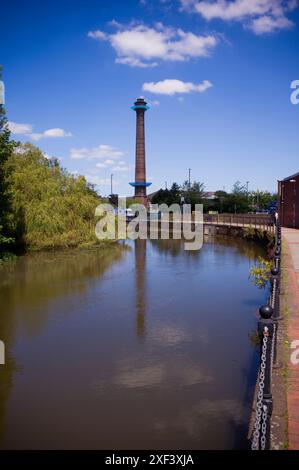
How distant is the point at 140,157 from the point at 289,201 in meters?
33.2

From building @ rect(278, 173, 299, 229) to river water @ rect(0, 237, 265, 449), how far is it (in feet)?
58.5

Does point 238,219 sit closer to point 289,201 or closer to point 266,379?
point 289,201

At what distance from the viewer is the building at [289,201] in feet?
104

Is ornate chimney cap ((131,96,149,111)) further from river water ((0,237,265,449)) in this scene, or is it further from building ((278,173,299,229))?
river water ((0,237,265,449))

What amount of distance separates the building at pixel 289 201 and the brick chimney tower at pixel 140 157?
30960mm

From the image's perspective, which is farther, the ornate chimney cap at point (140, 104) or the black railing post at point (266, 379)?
the ornate chimney cap at point (140, 104)

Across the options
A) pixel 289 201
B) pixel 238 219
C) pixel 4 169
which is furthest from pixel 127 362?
pixel 238 219

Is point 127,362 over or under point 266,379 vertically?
under

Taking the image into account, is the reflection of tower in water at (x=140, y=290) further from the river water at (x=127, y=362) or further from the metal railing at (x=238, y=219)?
the metal railing at (x=238, y=219)

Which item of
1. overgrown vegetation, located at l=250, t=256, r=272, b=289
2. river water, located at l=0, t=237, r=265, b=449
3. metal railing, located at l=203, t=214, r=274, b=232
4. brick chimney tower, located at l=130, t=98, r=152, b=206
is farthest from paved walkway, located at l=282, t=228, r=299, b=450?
brick chimney tower, located at l=130, t=98, r=152, b=206

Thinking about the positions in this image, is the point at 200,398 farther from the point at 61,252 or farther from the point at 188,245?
the point at 188,245

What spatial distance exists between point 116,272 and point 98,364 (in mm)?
10434

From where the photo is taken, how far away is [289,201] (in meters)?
32.9

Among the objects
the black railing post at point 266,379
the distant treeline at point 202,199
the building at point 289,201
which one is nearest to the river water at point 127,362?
the black railing post at point 266,379
